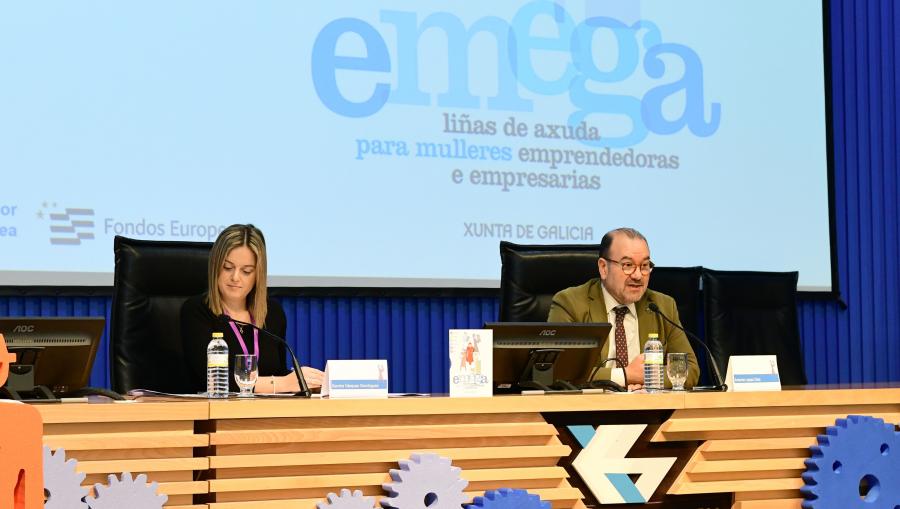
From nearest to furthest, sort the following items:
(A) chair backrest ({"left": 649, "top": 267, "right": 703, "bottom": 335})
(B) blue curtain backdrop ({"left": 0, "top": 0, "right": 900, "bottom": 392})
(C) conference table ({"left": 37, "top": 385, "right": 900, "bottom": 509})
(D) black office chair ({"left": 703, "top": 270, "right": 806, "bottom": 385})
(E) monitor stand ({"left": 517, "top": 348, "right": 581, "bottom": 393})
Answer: (C) conference table ({"left": 37, "top": 385, "right": 900, "bottom": 509}) → (E) monitor stand ({"left": 517, "top": 348, "right": 581, "bottom": 393}) → (A) chair backrest ({"left": 649, "top": 267, "right": 703, "bottom": 335}) → (D) black office chair ({"left": 703, "top": 270, "right": 806, "bottom": 385}) → (B) blue curtain backdrop ({"left": 0, "top": 0, "right": 900, "bottom": 392})

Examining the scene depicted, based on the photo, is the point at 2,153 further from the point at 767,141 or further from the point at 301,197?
the point at 767,141

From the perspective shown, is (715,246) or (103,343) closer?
(103,343)

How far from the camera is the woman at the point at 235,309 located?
3.58m

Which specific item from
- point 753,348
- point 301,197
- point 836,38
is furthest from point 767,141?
point 301,197

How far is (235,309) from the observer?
372cm

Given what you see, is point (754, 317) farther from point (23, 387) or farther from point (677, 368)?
point (23, 387)

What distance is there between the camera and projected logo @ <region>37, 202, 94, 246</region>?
4305mm

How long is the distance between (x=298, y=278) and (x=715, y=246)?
1906 millimetres

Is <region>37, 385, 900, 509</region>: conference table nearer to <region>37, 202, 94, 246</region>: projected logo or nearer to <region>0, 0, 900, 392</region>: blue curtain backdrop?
<region>37, 202, 94, 246</region>: projected logo

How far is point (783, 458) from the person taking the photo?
3.02m

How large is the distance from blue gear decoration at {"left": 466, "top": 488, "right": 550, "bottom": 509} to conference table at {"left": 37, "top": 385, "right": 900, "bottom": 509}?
4 centimetres

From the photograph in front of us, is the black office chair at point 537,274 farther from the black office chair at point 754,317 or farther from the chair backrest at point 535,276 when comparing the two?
the black office chair at point 754,317

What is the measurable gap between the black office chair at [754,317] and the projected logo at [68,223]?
2.48m

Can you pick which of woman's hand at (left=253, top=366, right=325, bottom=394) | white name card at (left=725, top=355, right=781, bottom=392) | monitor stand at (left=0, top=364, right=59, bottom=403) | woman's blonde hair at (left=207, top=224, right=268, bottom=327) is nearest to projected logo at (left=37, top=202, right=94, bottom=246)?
woman's blonde hair at (left=207, top=224, right=268, bottom=327)
